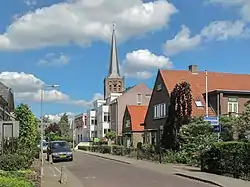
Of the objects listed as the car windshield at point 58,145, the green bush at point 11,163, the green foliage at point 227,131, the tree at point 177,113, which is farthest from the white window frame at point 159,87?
the green bush at point 11,163

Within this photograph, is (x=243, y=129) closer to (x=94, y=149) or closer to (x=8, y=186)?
(x=8, y=186)

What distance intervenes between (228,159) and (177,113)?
1603 cm

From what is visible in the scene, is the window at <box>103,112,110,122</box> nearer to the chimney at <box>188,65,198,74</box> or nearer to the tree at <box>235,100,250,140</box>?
the chimney at <box>188,65,198,74</box>

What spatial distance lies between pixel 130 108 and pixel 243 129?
38051 millimetres

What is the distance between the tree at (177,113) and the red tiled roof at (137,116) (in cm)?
2344

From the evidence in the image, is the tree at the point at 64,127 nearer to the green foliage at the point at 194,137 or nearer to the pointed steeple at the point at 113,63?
the pointed steeple at the point at 113,63

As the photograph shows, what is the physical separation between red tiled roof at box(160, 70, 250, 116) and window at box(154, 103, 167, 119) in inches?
86.7

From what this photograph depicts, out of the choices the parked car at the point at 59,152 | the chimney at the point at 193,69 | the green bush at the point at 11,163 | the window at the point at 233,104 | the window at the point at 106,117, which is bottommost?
the parked car at the point at 59,152

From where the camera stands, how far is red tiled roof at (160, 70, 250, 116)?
4912 centimetres

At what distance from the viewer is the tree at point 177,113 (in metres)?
38.6

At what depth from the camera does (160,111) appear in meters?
50.6

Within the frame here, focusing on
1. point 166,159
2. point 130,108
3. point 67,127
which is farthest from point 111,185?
point 67,127

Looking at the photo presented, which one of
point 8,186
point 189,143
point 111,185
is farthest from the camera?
point 189,143

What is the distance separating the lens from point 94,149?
67938mm
